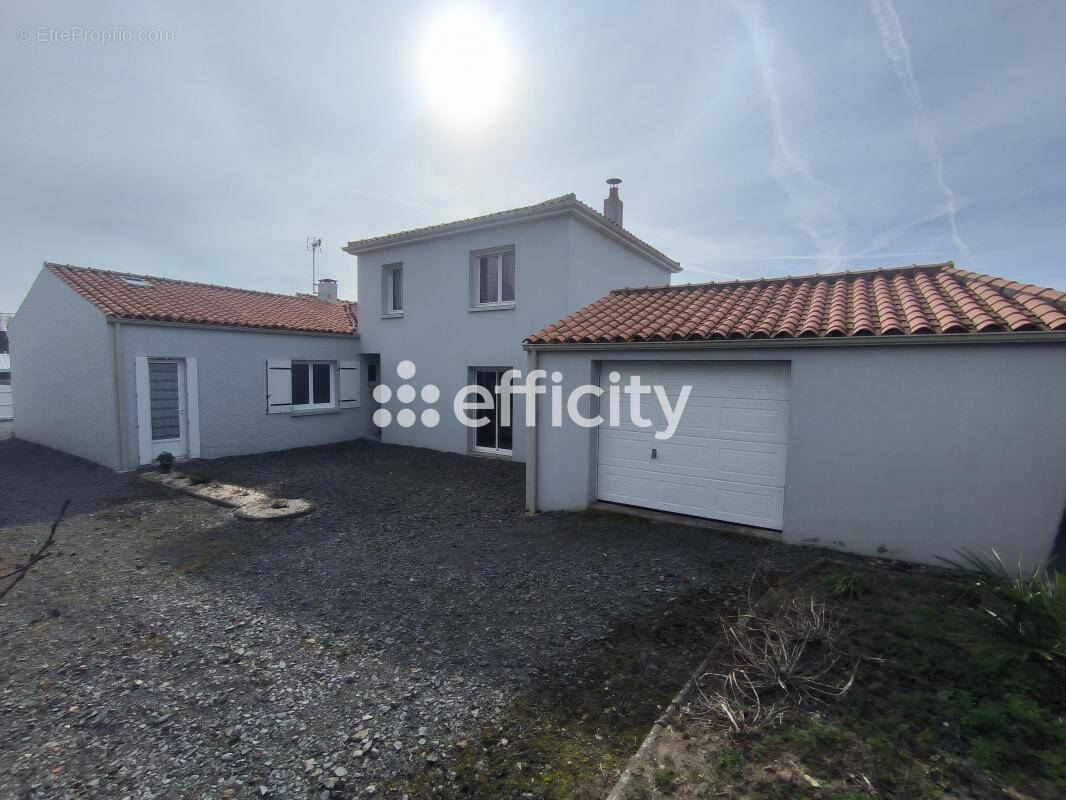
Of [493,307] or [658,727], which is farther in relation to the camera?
[493,307]

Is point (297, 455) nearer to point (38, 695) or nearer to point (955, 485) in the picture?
point (38, 695)

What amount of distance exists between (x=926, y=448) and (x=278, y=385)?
543 inches

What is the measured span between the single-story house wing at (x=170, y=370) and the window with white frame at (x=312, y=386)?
0.10 feet

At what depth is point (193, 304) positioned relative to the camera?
12734 millimetres

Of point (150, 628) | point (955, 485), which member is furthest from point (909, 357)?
point (150, 628)

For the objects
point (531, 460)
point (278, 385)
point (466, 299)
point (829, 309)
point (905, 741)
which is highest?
point (466, 299)

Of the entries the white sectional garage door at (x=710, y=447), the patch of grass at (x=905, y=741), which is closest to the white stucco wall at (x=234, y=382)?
the white sectional garage door at (x=710, y=447)

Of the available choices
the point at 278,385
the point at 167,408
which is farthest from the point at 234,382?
the point at 167,408

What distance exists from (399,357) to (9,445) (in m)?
11.2

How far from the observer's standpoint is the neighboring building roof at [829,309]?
18.5 ft

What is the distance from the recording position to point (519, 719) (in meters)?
3.23

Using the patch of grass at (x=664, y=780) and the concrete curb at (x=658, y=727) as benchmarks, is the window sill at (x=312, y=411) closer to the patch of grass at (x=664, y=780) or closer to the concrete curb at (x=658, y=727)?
the concrete curb at (x=658, y=727)

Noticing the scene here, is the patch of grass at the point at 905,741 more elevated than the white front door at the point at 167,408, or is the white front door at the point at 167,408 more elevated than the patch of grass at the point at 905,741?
the white front door at the point at 167,408

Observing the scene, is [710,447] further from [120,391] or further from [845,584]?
[120,391]
